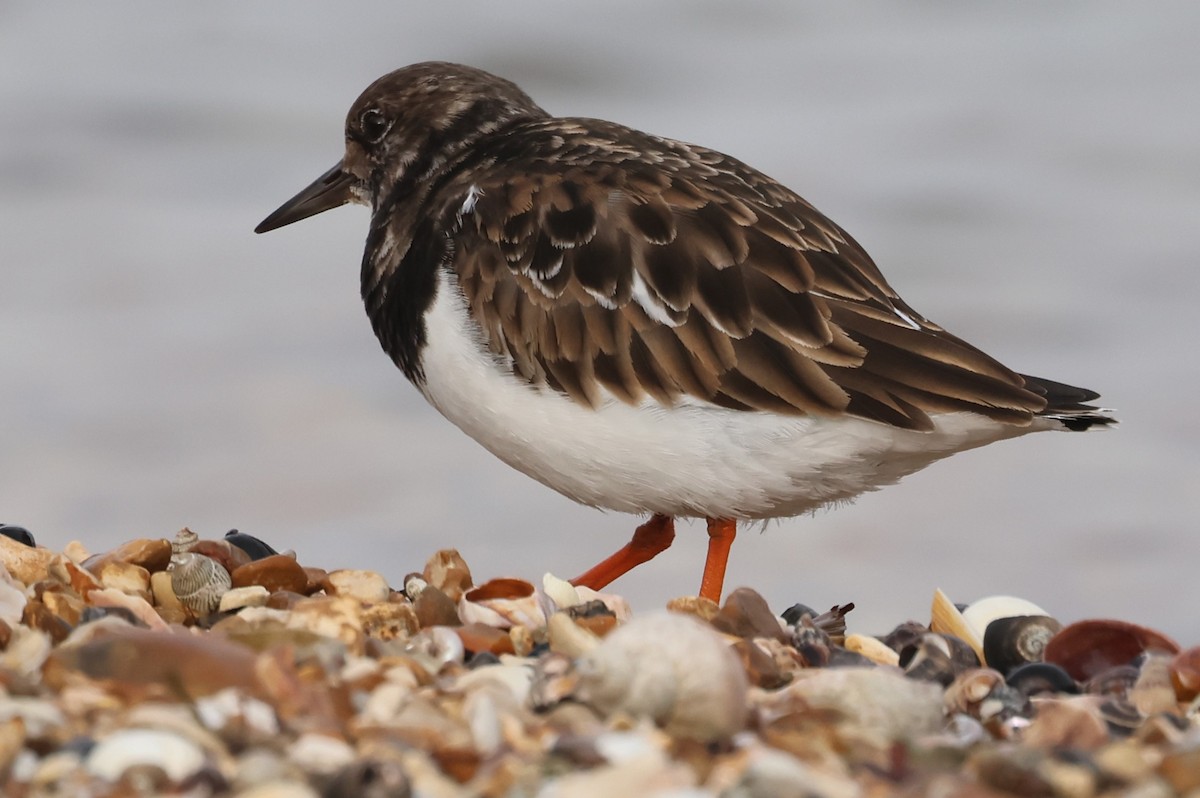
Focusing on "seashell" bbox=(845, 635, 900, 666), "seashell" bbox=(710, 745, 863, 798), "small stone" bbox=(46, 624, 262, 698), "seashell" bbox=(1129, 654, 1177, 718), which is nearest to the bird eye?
"seashell" bbox=(845, 635, 900, 666)

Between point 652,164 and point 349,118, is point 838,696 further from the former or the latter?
point 349,118

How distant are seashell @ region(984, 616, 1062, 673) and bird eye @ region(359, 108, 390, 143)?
3.04 metres

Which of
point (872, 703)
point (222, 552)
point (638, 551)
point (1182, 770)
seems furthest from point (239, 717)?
point (638, 551)

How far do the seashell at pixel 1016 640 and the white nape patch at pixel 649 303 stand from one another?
133 centimetres

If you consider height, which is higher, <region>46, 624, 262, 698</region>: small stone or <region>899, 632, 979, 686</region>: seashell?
<region>899, 632, 979, 686</region>: seashell

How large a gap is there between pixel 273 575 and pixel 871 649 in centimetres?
176

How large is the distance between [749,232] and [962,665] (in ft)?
5.07

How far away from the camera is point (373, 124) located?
6.36 m

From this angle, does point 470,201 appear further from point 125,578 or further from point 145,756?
point 145,756

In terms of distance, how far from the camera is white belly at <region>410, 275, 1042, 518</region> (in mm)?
4922

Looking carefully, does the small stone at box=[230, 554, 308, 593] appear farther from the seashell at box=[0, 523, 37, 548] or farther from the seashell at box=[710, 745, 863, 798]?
the seashell at box=[710, 745, 863, 798]

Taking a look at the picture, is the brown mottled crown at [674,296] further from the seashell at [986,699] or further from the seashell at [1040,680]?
the seashell at [986,699]

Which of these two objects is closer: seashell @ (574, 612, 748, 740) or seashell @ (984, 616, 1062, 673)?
seashell @ (574, 612, 748, 740)

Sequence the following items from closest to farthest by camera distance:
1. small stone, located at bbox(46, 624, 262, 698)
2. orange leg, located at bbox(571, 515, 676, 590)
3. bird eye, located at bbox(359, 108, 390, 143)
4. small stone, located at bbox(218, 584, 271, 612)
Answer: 1. small stone, located at bbox(46, 624, 262, 698)
2. small stone, located at bbox(218, 584, 271, 612)
3. orange leg, located at bbox(571, 515, 676, 590)
4. bird eye, located at bbox(359, 108, 390, 143)
